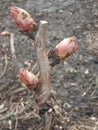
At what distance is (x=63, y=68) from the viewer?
1992 millimetres

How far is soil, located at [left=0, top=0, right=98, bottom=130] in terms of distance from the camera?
1745 mm

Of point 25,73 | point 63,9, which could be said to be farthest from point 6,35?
point 25,73

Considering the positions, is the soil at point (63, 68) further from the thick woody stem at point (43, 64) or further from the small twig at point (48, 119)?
the thick woody stem at point (43, 64)

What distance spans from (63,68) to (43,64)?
0.52m

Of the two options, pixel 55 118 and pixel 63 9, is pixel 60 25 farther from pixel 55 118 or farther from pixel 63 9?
A: pixel 55 118

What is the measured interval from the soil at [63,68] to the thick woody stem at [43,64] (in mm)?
228

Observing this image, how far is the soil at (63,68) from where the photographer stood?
5.72 ft

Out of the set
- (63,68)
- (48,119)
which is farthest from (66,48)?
(63,68)

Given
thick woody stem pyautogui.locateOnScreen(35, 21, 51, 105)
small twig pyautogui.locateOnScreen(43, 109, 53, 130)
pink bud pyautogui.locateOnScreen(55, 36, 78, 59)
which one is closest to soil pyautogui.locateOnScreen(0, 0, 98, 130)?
small twig pyautogui.locateOnScreen(43, 109, 53, 130)

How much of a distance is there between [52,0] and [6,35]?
21.7 inches

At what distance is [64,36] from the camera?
86.5 inches

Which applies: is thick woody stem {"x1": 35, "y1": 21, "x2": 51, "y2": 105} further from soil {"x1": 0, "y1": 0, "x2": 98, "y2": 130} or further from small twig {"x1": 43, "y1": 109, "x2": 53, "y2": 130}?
soil {"x1": 0, "y1": 0, "x2": 98, "y2": 130}

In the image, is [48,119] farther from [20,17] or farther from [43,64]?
[20,17]

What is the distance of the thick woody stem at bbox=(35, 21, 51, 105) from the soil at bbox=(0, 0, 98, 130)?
228 millimetres
